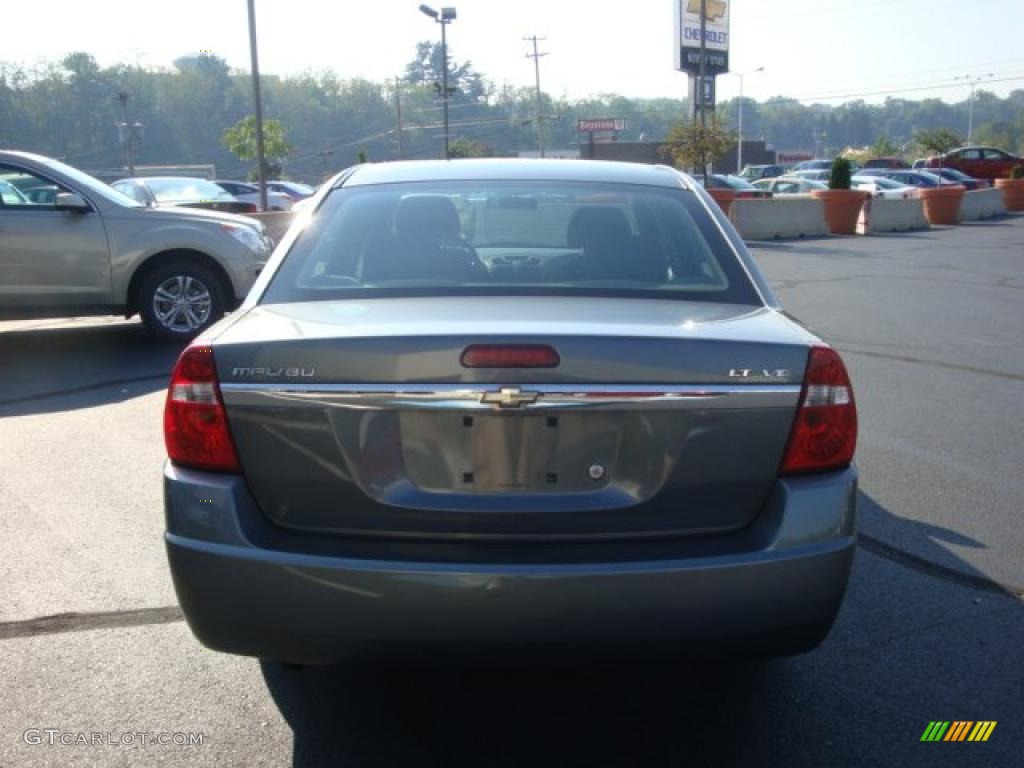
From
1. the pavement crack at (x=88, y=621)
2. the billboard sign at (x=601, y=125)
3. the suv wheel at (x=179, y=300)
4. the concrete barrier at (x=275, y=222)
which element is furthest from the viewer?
the billboard sign at (x=601, y=125)

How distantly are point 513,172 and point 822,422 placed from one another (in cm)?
179

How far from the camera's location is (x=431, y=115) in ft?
336

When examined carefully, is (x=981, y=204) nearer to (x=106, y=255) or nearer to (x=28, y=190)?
(x=106, y=255)

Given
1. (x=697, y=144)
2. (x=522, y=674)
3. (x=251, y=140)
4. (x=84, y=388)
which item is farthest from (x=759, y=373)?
(x=251, y=140)

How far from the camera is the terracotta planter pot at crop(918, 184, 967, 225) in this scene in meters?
30.9

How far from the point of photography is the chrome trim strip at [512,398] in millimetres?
2711

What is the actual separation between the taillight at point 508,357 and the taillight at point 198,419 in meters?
0.67

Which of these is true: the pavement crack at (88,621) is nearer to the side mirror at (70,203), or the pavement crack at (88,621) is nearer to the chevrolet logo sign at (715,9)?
the side mirror at (70,203)

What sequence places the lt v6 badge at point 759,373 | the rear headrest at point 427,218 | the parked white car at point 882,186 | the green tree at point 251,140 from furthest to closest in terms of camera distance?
the green tree at point 251,140
the parked white car at point 882,186
the rear headrest at point 427,218
the lt v6 badge at point 759,373

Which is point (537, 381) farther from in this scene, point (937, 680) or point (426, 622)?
point (937, 680)

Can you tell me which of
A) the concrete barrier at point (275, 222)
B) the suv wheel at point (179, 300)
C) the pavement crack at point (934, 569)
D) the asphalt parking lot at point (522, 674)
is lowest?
the pavement crack at point (934, 569)

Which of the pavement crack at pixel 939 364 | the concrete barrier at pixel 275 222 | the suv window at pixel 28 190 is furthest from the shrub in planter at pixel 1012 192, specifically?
the suv window at pixel 28 190

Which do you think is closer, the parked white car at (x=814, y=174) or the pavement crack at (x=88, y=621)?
the pavement crack at (x=88, y=621)

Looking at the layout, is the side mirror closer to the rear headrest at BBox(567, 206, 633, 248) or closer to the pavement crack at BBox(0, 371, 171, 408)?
the pavement crack at BBox(0, 371, 171, 408)
